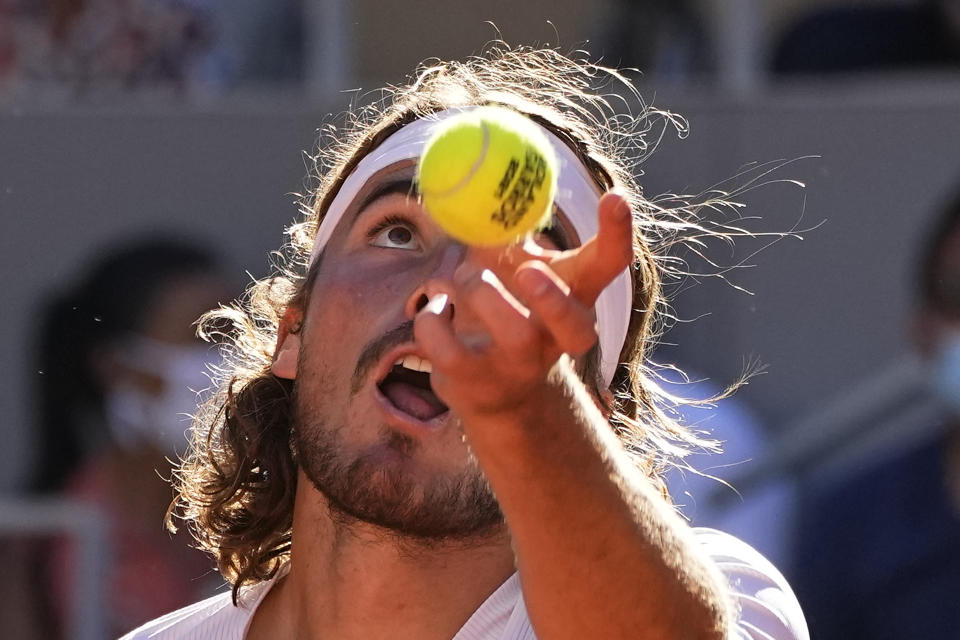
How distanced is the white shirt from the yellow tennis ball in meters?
0.53

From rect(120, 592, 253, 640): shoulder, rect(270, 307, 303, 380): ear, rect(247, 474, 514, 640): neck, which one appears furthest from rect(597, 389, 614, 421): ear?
rect(120, 592, 253, 640): shoulder

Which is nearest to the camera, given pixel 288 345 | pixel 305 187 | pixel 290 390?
pixel 288 345

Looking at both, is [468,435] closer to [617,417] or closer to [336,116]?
[617,417]

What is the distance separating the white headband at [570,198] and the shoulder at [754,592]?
0.42 metres

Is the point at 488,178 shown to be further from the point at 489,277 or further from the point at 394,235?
the point at 394,235

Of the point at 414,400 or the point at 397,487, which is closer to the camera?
the point at 397,487

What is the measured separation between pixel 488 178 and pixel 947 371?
10.0ft

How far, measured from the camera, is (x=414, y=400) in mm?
2258

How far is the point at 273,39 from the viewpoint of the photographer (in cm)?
595

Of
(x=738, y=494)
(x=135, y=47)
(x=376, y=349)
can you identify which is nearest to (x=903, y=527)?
(x=738, y=494)

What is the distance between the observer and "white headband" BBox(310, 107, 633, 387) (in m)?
2.35

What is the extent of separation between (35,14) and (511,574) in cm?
432

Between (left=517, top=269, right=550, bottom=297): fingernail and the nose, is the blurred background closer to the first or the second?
the nose

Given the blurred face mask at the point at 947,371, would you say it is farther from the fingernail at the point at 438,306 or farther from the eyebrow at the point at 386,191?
the fingernail at the point at 438,306
